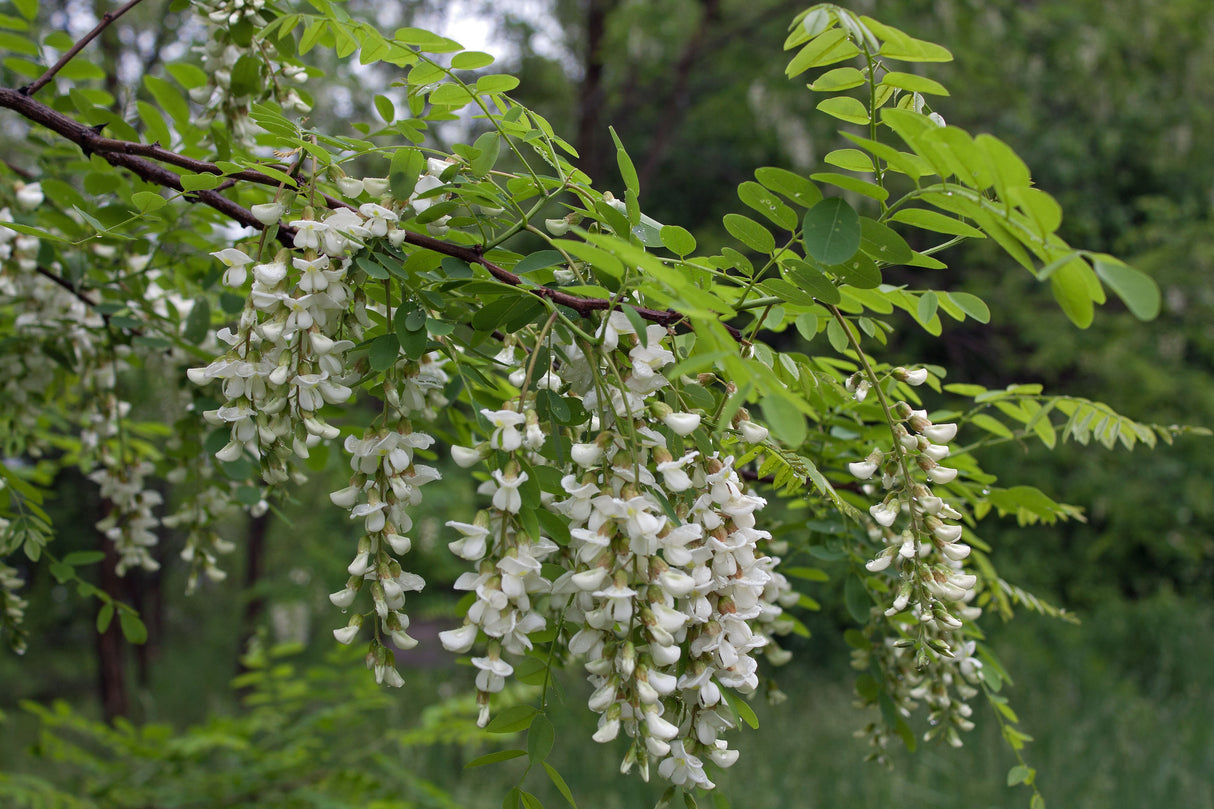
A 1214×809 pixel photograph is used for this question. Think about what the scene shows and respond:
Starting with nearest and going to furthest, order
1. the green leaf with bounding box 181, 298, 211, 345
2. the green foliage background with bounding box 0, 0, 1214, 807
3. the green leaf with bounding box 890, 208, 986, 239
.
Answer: the green leaf with bounding box 890, 208, 986, 239, the green leaf with bounding box 181, 298, 211, 345, the green foliage background with bounding box 0, 0, 1214, 807

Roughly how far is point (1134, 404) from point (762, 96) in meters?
3.49

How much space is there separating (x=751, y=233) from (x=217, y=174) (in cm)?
65

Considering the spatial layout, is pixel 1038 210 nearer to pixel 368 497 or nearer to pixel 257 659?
pixel 368 497

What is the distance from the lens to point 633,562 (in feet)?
2.41

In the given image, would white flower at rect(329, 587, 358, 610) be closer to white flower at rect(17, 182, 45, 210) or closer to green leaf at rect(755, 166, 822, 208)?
green leaf at rect(755, 166, 822, 208)

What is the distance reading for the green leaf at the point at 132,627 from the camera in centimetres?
154

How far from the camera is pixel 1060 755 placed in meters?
3.91

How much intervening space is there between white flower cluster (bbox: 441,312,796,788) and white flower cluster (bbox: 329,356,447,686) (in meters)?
0.08

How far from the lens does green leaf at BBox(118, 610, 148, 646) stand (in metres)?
1.54

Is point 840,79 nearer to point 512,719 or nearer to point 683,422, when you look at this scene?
point 683,422

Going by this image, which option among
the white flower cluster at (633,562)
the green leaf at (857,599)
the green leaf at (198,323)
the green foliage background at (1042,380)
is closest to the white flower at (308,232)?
the white flower cluster at (633,562)

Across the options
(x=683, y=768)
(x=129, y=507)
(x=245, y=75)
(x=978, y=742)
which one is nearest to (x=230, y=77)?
(x=245, y=75)

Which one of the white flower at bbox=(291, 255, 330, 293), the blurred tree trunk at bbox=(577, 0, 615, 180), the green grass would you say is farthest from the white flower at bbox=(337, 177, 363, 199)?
the blurred tree trunk at bbox=(577, 0, 615, 180)

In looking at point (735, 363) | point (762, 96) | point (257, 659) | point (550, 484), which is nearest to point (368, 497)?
point (550, 484)
